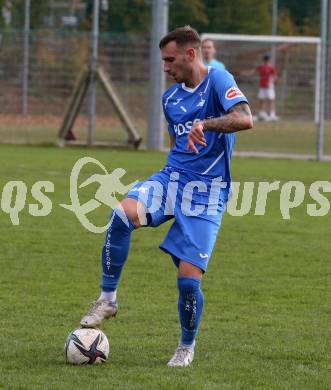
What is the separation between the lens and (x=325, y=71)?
21.8 m

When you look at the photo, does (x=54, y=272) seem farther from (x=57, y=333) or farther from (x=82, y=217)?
(x=82, y=217)

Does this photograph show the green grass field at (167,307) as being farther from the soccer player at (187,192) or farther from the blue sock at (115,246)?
the blue sock at (115,246)

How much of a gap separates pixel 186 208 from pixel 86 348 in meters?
0.92

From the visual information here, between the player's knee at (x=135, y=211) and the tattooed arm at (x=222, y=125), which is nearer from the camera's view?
the tattooed arm at (x=222, y=125)

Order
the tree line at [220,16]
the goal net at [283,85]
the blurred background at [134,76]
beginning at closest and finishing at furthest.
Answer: the goal net at [283,85] → the blurred background at [134,76] → the tree line at [220,16]

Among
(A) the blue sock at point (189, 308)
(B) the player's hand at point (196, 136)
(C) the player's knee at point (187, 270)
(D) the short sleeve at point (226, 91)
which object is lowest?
(A) the blue sock at point (189, 308)

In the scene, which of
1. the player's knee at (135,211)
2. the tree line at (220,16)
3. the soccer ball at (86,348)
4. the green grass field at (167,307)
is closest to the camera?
the green grass field at (167,307)

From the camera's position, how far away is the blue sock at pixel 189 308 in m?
5.99

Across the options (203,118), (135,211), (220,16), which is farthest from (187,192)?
(220,16)

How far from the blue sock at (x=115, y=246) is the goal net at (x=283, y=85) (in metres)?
15.8

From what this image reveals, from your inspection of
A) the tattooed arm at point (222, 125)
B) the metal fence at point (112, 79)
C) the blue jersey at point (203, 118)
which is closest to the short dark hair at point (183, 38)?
the blue jersey at point (203, 118)

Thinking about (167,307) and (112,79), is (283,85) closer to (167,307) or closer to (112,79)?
(112,79)

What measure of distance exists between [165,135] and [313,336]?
51.9 ft

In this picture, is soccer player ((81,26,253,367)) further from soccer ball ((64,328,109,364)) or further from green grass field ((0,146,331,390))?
green grass field ((0,146,331,390))
